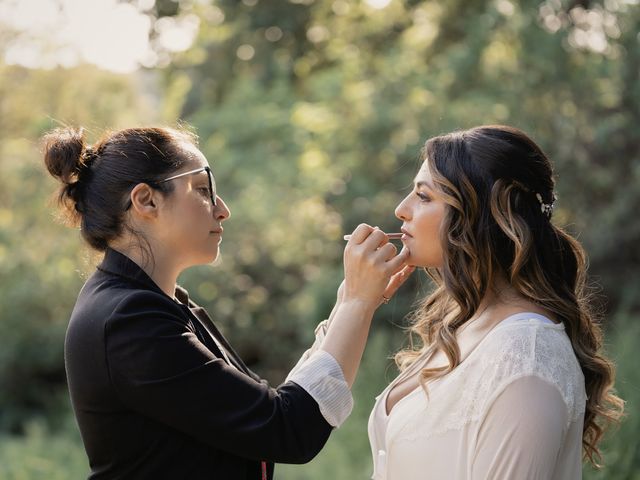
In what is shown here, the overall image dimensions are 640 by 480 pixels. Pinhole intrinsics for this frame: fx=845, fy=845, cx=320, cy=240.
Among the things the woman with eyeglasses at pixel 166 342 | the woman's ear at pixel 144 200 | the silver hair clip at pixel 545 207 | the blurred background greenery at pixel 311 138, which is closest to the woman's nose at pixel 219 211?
the woman with eyeglasses at pixel 166 342

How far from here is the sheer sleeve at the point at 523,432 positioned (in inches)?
88.0

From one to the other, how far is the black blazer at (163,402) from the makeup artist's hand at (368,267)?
0.37 m

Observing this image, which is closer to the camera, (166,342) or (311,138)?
(166,342)

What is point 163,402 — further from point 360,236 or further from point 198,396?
point 360,236

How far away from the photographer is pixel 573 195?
27.6 ft

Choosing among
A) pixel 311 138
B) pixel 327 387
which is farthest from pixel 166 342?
pixel 311 138

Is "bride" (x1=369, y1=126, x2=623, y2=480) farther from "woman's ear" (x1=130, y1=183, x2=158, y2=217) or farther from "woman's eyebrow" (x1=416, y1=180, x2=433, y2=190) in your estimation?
"woman's ear" (x1=130, y1=183, x2=158, y2=217)

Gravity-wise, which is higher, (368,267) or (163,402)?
(368,267)

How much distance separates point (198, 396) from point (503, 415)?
2.72 feet

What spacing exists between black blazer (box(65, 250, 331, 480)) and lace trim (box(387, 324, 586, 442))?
1.18 feet

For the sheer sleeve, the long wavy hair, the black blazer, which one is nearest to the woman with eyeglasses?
the black blazer

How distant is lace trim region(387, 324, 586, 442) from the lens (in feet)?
7.63

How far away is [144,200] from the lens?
8.43 ft

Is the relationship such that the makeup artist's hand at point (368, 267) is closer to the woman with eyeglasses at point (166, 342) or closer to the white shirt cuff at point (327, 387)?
the woman with eyeglasses at point (166, 342)
